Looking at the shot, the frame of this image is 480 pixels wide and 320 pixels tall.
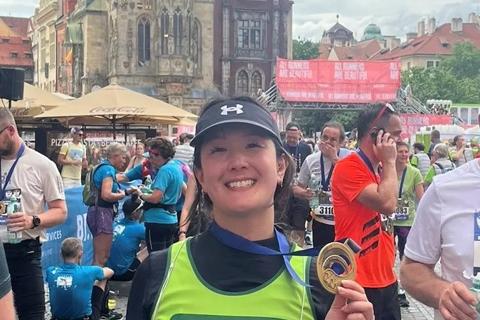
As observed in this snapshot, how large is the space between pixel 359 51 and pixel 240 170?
13010 cm

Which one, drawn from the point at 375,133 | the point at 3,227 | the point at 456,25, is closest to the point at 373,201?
the point at 375,133

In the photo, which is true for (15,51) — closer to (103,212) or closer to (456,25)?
(456,25)

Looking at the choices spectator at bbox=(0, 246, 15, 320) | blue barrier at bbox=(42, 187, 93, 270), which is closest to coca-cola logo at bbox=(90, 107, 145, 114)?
blue barrier at bbox=(42, 187, 93, 270)

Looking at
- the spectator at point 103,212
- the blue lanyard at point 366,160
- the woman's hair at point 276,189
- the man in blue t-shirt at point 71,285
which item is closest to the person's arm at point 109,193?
the spectator at point 103,212

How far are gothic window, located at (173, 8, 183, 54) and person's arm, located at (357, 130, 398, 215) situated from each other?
172ft

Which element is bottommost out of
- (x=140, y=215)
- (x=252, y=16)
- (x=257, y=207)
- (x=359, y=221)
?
(x=140, y=215)

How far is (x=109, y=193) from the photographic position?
8164mm

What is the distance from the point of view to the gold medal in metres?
1.95

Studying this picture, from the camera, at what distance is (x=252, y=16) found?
60281 mm

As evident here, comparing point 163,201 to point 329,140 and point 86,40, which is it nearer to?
point 329,140

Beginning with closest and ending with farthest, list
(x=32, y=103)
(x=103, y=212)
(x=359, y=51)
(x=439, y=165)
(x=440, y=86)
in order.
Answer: (x=103, y=212), (x=439, y=165), (x=32, y=103), (x=440, y=86), (x=359, y=51)

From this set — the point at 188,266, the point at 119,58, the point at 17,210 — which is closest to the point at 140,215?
the point at 17,210

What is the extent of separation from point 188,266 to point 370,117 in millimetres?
3050

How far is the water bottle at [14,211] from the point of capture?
4.84 metres
